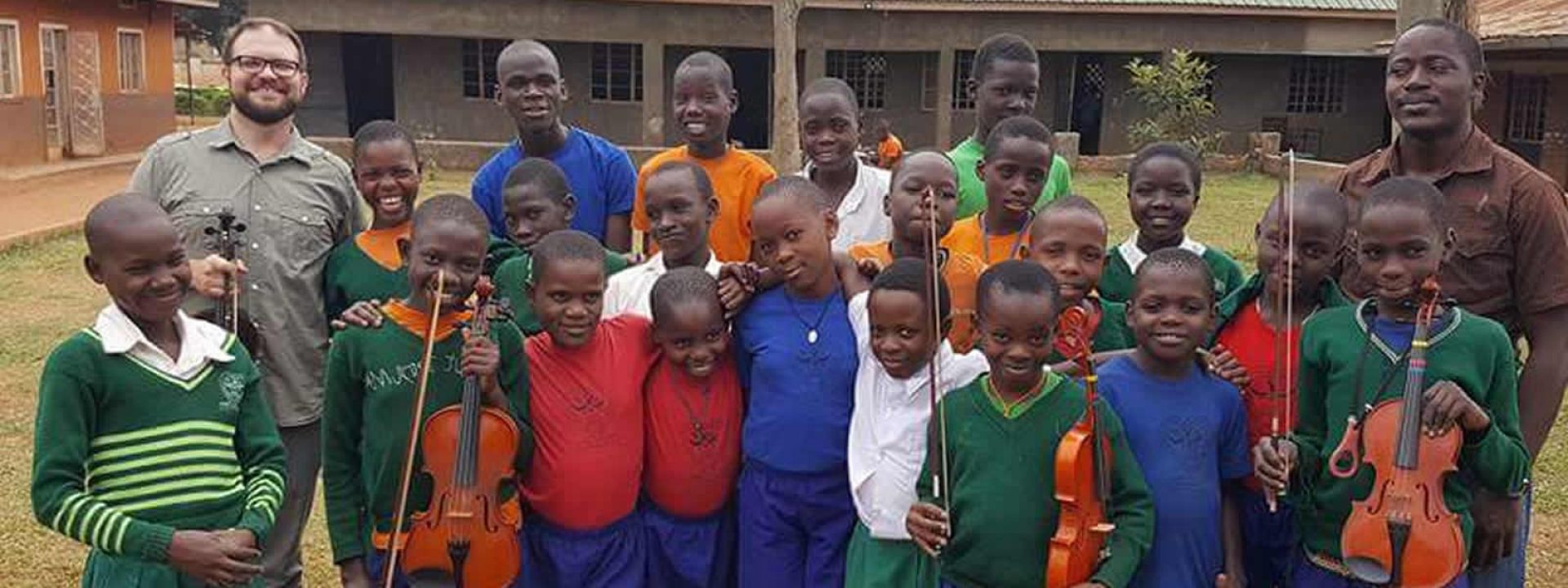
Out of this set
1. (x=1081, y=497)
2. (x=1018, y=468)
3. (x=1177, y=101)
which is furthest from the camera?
(x=1177, y=101)

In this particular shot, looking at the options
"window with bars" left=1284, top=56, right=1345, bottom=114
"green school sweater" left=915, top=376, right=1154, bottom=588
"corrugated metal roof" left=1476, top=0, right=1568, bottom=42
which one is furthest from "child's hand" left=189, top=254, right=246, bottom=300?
"window with bars" left=1284, top=56, right=1345, bottom=114

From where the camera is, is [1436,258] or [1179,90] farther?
[1179,90]

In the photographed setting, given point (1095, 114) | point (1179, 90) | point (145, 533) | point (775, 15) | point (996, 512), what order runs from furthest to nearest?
point (1095, 114) < point (1179, 90) < point (775, 15) < point (996, 512) < point (145, 533)

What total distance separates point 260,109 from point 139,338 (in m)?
1.14

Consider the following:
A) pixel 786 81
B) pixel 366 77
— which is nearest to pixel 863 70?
pixel 786 81

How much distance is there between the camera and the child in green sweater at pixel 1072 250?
138 inches

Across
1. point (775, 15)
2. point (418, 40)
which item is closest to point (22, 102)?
point (418, 40)

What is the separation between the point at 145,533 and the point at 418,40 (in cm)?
2096

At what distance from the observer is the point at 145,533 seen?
2.82 metres

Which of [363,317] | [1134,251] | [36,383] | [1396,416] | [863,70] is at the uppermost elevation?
[863,70]

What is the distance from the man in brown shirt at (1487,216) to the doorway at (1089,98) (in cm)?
2046

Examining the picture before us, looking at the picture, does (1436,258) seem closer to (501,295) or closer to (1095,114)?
(501,295)

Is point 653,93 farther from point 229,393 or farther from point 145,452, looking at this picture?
point 145,452

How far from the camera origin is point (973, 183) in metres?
4.83
